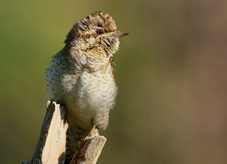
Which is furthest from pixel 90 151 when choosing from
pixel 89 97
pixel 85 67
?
pixel 85 67

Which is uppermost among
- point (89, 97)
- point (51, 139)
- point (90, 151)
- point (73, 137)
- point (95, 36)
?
point (95, 36)

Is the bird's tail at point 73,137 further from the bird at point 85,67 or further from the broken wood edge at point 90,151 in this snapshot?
the broken wood edge at point 90,151

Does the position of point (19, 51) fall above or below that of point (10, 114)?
above

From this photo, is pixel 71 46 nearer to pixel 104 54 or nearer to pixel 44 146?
pixel 104 54

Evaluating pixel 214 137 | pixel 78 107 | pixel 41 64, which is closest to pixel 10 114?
pixel 41 64

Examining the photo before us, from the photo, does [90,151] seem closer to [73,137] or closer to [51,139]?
[51,139]

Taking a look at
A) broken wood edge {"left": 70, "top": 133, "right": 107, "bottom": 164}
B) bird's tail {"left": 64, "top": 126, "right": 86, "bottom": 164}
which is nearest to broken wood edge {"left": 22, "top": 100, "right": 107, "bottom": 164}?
broken wood edge {"left": 70, "top": 133, "right": 107, "bottom": 164}

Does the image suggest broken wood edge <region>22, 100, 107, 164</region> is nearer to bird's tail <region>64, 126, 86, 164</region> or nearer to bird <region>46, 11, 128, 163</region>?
bird <region>46, 11, 128, 163</region>


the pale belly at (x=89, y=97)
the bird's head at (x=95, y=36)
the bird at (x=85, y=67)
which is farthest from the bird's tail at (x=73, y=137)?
the bird's head at (x=95, y=36)
